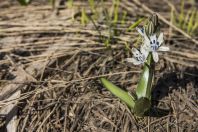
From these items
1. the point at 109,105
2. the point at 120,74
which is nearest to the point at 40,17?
the point at 120,74

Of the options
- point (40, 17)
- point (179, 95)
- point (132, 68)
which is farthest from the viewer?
point (40, 17)

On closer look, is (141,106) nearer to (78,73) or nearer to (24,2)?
(78,73)

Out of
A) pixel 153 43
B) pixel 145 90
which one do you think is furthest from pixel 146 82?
pixel 153 43

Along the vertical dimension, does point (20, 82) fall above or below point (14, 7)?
below

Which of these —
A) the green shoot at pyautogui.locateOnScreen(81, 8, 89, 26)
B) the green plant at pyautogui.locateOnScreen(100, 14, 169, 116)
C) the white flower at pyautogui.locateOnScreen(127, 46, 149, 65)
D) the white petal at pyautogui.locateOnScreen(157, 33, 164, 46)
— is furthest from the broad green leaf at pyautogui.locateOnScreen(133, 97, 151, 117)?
the green shoot at pyautogui.locateOnScreen(81, 8, 89, 26)

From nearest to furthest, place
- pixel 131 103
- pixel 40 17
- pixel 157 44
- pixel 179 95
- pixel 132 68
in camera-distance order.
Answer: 1. pixel 157 44
2. pixel 131 103
3. pixel 179 95
4. pixel 132 68
5. pixel 40 17

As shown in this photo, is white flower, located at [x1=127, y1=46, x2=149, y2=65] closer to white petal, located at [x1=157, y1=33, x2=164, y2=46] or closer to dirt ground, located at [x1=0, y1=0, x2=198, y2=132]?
white petal, located at [x1=157, y1=33, x2=164, y2=46]

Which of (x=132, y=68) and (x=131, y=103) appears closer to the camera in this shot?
(x=131, y=103)

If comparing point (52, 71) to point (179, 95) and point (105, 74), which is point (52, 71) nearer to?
point (105, 74)
